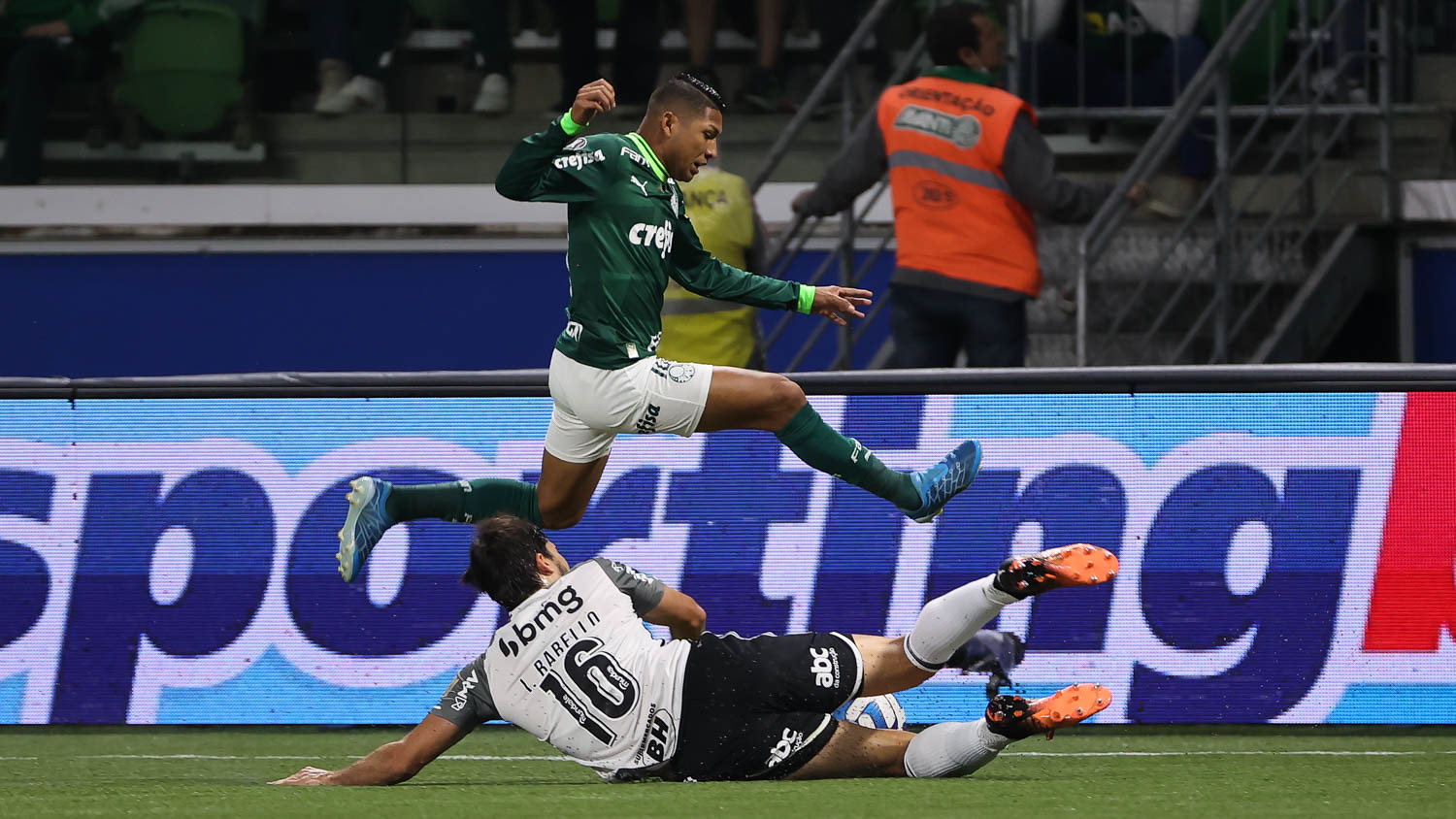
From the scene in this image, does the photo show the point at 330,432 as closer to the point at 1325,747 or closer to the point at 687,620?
the point at 687,620

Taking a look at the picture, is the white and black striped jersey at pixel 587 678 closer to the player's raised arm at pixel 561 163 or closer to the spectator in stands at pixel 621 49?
the player's raised arm at pixel 561 163

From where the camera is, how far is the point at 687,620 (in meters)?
6.32

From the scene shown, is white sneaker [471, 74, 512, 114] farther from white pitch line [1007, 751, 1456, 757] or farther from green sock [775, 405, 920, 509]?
white pitch line [1007, 751, 1456, 757]

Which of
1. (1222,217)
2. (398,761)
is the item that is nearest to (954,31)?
(1222,217)

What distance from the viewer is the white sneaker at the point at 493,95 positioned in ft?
38.5

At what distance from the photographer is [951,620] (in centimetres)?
613

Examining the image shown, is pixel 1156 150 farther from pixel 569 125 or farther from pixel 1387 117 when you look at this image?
pixel 569 125

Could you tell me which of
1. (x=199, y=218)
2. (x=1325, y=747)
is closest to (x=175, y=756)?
(x=1325, y=747)

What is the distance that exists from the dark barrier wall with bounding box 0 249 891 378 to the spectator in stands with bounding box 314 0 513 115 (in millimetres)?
853

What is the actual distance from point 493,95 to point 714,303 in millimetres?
3557

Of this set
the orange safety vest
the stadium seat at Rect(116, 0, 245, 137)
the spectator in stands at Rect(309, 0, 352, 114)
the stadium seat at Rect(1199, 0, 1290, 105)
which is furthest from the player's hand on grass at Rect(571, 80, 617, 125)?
the stadium seat at Rect(116, 0, 245, 137)

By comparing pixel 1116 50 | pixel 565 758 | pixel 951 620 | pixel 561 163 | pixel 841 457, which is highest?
pixel 561 163

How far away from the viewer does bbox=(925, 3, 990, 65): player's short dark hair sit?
8617 mm

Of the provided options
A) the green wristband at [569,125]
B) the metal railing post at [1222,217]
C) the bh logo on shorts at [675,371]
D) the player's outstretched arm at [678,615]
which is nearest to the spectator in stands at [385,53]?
the metal railing post at [1222,217]
